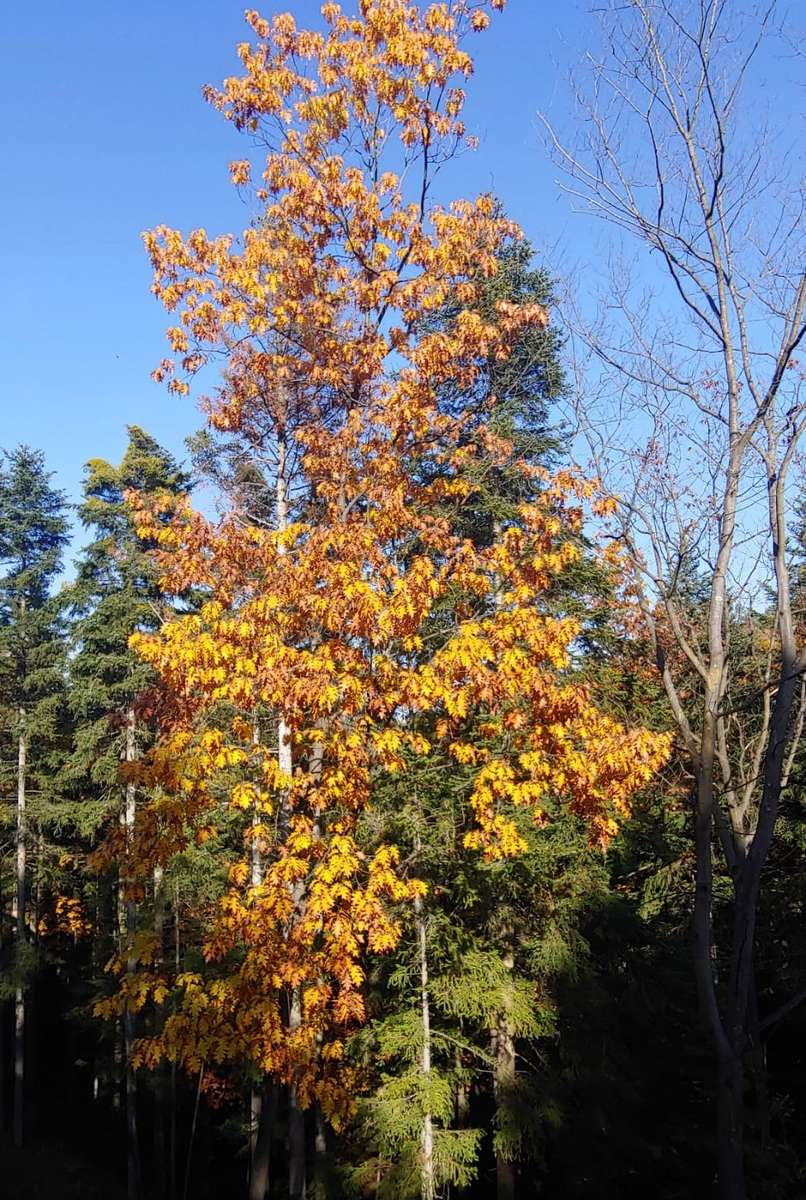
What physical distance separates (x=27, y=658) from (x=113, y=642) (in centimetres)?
409

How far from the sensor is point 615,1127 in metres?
11.1

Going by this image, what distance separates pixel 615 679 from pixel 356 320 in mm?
6409

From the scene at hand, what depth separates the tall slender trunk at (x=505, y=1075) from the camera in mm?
9820

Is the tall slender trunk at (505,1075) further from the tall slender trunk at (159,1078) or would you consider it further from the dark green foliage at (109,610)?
the dark green foliage at (109,610)

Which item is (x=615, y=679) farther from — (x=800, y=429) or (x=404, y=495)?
(x=800, y=429)

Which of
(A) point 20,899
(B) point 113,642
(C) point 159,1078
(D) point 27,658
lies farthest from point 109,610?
(C) point 159,1078

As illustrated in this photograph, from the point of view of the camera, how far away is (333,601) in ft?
21.0

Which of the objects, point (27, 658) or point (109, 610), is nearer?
point (109, 610)

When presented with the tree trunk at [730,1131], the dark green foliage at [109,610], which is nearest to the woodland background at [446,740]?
the tree trunk at [730,1131]

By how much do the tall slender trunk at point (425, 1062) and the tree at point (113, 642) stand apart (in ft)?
25.7

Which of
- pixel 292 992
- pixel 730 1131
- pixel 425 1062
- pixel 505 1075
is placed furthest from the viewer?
pixel 505 1075

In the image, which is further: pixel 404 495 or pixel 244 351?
pixel 244 351

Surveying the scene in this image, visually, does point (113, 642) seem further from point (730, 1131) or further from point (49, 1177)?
point (730, 1131)

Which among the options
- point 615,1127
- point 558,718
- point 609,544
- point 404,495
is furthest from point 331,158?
point 615,1127
